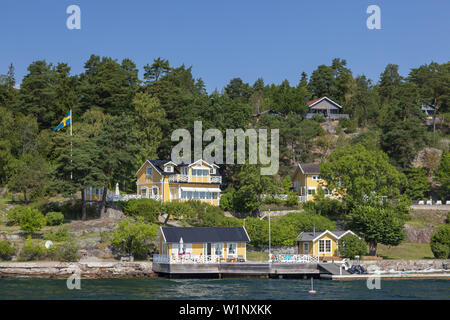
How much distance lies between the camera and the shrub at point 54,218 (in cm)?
6256

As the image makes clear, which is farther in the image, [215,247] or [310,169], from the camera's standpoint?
[310,169]

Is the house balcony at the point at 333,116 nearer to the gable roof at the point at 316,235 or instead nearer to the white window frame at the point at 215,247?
the gable roof at the point at 316,235

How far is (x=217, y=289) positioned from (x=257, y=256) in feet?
52.8

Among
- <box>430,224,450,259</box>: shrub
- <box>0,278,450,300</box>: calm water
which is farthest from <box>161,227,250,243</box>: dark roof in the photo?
<box>430,224,450,259</box>: shrub

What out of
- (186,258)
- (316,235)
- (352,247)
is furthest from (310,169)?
→ (186,258)

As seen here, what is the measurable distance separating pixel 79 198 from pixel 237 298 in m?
34.9

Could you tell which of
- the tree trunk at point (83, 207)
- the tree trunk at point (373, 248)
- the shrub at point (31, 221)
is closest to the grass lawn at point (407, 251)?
the tree trunk at point (373, 248)

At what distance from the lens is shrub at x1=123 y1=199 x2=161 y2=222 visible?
66.0 m

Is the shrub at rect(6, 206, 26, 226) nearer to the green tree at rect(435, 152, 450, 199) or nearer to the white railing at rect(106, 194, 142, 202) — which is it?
the white railing at rect(106, 194, 142, 202)

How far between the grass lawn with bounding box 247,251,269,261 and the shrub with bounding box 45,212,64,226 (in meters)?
19.7

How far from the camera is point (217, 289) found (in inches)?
1827

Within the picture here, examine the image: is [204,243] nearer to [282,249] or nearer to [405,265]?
[282,249]

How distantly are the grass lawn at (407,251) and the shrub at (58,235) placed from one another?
32376 millimetres
